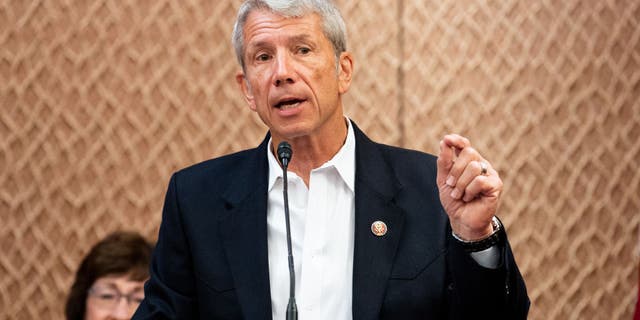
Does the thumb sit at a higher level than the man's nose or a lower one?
lower

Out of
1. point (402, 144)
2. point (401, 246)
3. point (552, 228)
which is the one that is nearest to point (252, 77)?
point (401, 246)

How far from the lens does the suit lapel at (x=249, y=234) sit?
1.73 metres

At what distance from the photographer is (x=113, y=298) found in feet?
8.98

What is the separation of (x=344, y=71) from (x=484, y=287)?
25.0 inches

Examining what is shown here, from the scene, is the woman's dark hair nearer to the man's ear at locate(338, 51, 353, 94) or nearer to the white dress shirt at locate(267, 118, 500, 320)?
the white dress shirt at locate(267, 118, 500, 320)

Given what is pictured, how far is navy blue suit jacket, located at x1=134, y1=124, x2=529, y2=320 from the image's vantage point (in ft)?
5.35

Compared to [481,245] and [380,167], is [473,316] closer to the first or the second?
[481,245]

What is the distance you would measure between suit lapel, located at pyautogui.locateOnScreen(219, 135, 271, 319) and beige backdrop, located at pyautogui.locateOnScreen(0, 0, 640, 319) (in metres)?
1.33

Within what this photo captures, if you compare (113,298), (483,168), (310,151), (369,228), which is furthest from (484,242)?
(113,298)

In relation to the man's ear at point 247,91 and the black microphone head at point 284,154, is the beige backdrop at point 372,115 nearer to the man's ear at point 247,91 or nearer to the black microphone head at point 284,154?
the man's ear at point 247,91

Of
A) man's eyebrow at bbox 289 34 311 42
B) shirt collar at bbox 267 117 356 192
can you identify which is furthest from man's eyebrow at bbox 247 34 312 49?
shirt collar at bbox 267 117 356 192

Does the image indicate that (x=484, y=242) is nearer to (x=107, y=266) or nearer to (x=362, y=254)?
(x=362, y=254)

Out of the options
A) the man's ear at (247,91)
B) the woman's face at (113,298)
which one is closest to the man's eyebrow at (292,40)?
the man's ear at (247,91)

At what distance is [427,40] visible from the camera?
3.29 metres
